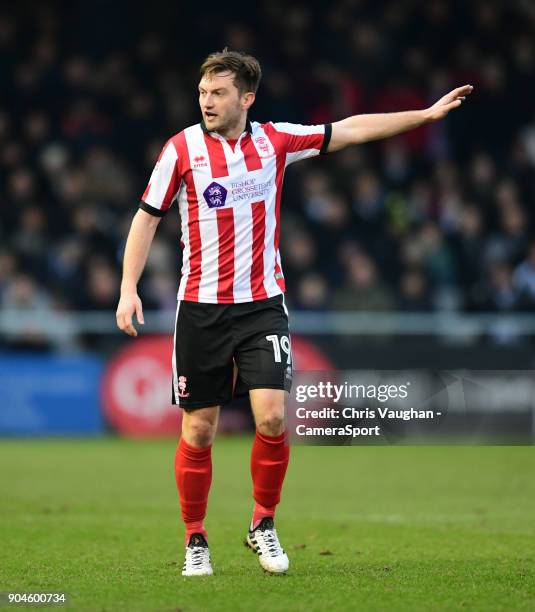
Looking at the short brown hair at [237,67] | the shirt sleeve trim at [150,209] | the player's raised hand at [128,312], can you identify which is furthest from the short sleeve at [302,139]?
the player's raised hand at [128,312]

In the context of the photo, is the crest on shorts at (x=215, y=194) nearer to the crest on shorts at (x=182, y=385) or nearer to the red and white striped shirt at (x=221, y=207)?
the red and white striped shirt at (x=221, y=207)

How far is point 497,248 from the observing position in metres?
15.2

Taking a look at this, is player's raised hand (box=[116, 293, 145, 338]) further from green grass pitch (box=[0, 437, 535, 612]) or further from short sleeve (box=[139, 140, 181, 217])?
green grass pitch (box=[0, 437, 535, 612])

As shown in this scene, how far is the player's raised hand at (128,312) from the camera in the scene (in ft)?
18.3

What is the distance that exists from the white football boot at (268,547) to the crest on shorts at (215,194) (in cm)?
141

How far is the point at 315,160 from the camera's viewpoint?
53.1 feet

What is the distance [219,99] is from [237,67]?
17cm

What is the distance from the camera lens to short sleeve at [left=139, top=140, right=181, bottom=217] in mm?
5695

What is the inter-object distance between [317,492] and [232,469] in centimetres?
147

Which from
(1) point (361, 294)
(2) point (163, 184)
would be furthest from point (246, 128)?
(1) point (361, 294)

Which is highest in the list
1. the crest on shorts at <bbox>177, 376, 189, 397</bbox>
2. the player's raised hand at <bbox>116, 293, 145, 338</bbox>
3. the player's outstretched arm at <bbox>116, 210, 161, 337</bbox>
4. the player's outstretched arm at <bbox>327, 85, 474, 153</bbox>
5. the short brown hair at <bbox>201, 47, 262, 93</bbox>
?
the short brown hair at <bbox>201, 47, 262, 93</bbox>

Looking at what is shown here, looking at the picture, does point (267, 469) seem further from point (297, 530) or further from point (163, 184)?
point (297, 530)

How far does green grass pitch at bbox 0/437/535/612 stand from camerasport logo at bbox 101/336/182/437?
628 mm

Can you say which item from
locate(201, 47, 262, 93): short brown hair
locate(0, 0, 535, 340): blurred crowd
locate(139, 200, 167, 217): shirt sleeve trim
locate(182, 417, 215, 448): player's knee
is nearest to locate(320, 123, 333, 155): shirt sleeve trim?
locate(201, 47, 262, 93): short brown hair
